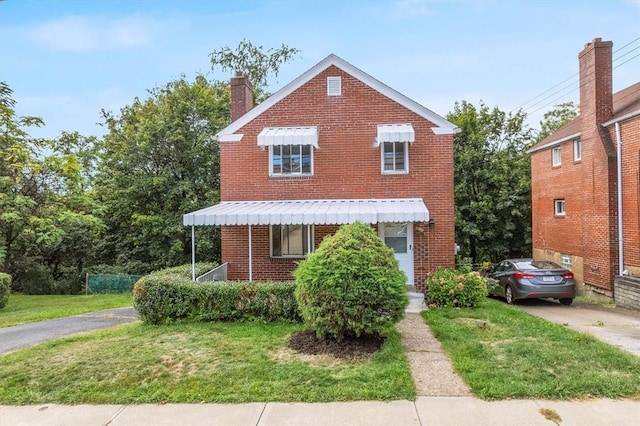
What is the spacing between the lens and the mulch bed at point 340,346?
267 inches

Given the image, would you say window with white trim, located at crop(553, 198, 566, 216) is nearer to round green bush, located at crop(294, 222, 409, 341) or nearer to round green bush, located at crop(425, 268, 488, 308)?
round green bush, located at crop(425, 268, 488, 308)

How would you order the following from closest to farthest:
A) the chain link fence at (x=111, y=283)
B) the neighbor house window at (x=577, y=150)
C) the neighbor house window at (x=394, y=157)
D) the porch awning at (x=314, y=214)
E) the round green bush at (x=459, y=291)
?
the round green bush at (x=459, y=291), the porch awning at (x=314, y=214), the neighbor house window at (x=394, y=157), the neighbor house window at (x=577, y=150), the chain link fence at (x=111, y=283)

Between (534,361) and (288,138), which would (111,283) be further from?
(534,361)

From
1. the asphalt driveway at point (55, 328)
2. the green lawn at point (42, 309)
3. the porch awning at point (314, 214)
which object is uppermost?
the porch awning at point (314, 214)

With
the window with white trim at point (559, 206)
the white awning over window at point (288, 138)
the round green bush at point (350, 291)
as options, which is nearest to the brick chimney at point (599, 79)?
the window with white trim at point (559, 206)

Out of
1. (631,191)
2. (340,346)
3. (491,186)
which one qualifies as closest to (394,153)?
(340,346)

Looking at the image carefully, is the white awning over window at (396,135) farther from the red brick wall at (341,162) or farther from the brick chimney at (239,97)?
the brick chimney at (239,97)

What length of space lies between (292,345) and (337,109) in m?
8.89

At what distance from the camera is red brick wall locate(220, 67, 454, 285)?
13266 mm

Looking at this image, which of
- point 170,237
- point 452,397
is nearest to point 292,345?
point 452,397

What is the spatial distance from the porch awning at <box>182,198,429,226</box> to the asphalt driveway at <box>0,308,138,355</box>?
3.50m

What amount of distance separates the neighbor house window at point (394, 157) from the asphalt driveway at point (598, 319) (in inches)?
250

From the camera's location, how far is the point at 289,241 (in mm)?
13734

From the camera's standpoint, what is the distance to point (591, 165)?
17.5m
